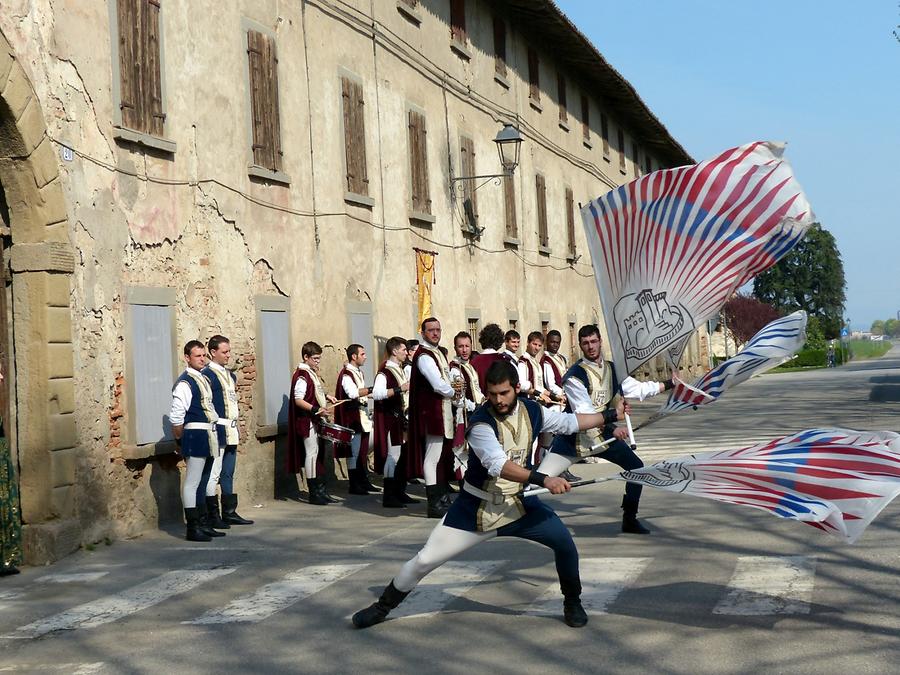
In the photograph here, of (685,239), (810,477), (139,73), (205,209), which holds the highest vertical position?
(139,73)

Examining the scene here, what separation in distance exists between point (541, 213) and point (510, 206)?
284 centimetres

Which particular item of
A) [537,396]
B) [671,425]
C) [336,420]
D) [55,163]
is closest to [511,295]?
[671,425]

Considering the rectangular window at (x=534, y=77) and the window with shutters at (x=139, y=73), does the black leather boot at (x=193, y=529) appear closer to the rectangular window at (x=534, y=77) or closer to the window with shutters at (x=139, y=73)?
the window with shutters at (x=139, y=73)

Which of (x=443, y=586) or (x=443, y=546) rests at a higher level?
(x=443, y=546)

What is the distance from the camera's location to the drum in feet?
48.7

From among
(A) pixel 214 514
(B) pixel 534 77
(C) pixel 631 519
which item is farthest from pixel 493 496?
(B) pixel 534 77

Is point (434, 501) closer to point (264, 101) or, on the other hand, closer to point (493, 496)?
point (493, 496)

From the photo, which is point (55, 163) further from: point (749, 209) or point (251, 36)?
point (749, 209)

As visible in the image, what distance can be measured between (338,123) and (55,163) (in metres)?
6.96

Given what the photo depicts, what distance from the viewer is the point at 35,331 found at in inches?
432

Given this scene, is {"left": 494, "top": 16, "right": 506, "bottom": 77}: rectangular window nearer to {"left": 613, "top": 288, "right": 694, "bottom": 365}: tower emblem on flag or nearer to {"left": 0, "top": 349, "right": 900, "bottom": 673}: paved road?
{"left": 0, "top": 349, "right": 900, "bottom": 673}: paved road

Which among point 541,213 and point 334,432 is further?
point 541,213

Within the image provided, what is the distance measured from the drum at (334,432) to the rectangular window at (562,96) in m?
18.2

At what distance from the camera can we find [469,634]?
23.5 feet
